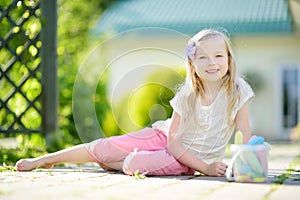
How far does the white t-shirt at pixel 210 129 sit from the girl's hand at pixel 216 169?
0.12 metres

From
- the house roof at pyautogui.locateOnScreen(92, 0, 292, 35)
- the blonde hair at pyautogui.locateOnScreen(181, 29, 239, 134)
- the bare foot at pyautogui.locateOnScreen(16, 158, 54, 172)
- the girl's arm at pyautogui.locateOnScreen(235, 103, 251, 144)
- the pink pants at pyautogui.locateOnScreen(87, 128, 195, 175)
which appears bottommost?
the bare foot at pyautogui.locateOnScreen(16, 158, 54, 172)

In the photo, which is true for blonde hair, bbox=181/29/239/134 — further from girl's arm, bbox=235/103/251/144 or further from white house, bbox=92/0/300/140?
white house, bbox=92/0/300/140

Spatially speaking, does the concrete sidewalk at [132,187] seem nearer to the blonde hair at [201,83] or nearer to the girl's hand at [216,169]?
the girl's hand at [216,169]

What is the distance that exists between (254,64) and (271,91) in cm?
67

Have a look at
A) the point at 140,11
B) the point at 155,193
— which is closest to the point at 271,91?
the point at 140,11

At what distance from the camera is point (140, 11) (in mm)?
16719

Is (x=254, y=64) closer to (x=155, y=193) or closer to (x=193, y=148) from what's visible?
(x=193, y=148)

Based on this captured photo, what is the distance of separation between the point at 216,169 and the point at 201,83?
1.61ft

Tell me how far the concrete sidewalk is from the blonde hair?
36 cm

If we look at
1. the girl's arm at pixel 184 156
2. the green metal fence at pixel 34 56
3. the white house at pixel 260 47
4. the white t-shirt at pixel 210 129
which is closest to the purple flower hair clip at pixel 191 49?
the white t-shirt at pixel 210 129

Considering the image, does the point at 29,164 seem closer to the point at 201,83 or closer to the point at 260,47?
the point at 201,83

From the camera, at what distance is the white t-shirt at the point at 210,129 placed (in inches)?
151

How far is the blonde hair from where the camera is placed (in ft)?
12.4

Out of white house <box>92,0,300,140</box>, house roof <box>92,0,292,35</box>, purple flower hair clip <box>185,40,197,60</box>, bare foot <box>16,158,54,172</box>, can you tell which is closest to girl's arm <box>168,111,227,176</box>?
purple flower hair clip <box>185,40,197,60</box>
